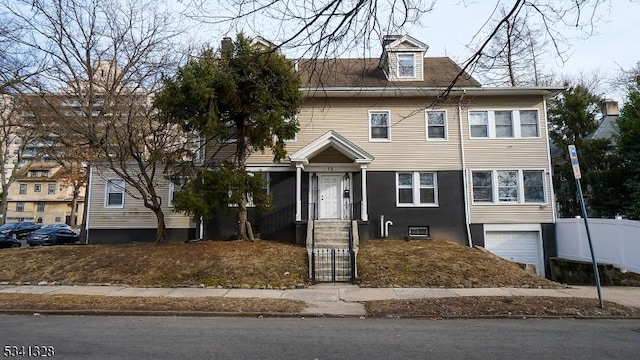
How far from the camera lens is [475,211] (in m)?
18.1

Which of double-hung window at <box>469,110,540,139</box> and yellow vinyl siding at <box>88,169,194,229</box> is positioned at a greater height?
double-hung window at <box>469,110,540,139</box>

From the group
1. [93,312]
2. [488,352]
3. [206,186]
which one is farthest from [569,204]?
[93,312]

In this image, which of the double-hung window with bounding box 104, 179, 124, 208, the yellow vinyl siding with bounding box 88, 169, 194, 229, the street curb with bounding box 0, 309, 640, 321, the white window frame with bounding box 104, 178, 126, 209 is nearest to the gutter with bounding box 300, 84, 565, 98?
the yellow vinyl siding with bounding box 88, 169, 194, 229

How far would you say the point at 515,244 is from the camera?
1809 cm

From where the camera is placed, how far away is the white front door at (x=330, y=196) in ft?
58.9

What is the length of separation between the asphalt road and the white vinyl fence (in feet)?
21.4

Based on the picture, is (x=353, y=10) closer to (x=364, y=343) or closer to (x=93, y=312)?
(x=364, y=343)

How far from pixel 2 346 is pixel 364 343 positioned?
5.32m

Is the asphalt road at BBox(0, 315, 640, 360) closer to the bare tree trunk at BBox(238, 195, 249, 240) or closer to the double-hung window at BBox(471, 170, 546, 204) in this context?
the bare tree trunk at BBox(238, 195, 249, 240)

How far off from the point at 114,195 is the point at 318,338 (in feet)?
56.9

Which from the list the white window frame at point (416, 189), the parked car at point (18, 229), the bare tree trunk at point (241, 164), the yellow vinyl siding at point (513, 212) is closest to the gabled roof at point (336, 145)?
the bare tree trunk at point (241, 164)

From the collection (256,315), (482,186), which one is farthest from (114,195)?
(482,186)

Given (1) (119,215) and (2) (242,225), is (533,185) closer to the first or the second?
(2) (242,225)

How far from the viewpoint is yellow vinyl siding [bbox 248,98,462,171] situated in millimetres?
18438
